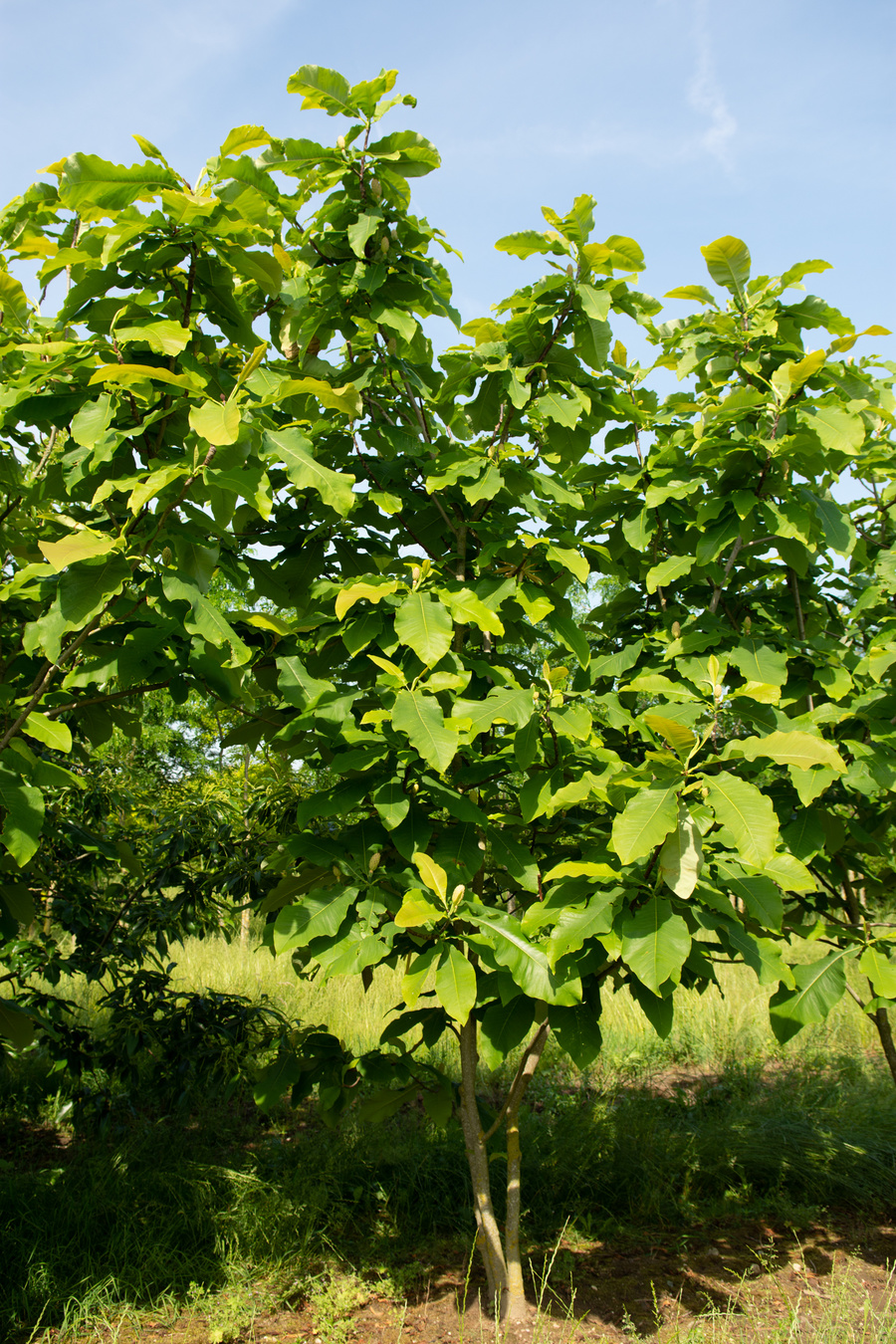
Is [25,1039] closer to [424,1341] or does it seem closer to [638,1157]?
[424,1341]

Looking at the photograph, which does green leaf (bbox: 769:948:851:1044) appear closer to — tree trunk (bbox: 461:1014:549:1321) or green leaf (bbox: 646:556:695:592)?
tree trunk (bbox: 461:1014:549:1321)

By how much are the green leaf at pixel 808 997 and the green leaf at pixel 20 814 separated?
2075mm

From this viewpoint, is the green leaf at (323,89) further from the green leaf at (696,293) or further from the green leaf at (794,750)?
the green leaf at (794,750)

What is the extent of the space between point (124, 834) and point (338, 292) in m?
3.73

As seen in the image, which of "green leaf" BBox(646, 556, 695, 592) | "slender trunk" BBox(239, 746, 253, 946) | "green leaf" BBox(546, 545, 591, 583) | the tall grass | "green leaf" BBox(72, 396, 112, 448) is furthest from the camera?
"slender trunk" BBox(239, 746, 253, 946)

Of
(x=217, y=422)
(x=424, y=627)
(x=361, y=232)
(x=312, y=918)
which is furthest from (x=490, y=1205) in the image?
(x=361, y=232)

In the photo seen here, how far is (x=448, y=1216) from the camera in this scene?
3.98 meters

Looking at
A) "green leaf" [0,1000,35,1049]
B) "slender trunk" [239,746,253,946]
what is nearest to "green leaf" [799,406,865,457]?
"green leaf" [0,1000,35,1049]

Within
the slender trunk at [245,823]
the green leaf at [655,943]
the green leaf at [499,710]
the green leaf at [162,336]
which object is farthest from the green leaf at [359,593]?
the slender trunk at [245,823]

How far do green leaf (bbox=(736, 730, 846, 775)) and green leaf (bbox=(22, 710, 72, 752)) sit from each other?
5.63 ft

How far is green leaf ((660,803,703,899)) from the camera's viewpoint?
197cm

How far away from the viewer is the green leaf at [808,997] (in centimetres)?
250

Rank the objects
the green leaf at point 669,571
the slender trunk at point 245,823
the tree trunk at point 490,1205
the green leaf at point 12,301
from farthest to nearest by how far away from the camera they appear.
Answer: the slender trunk at point 245,823 < the green leaf at point 669,571 < the tree trunk at point 490,1205 < the green leaf at point 12,301

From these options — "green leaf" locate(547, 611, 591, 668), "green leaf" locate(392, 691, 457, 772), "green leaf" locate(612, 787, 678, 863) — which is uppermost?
"green leaf" locate(547, 611, 591, 668)
